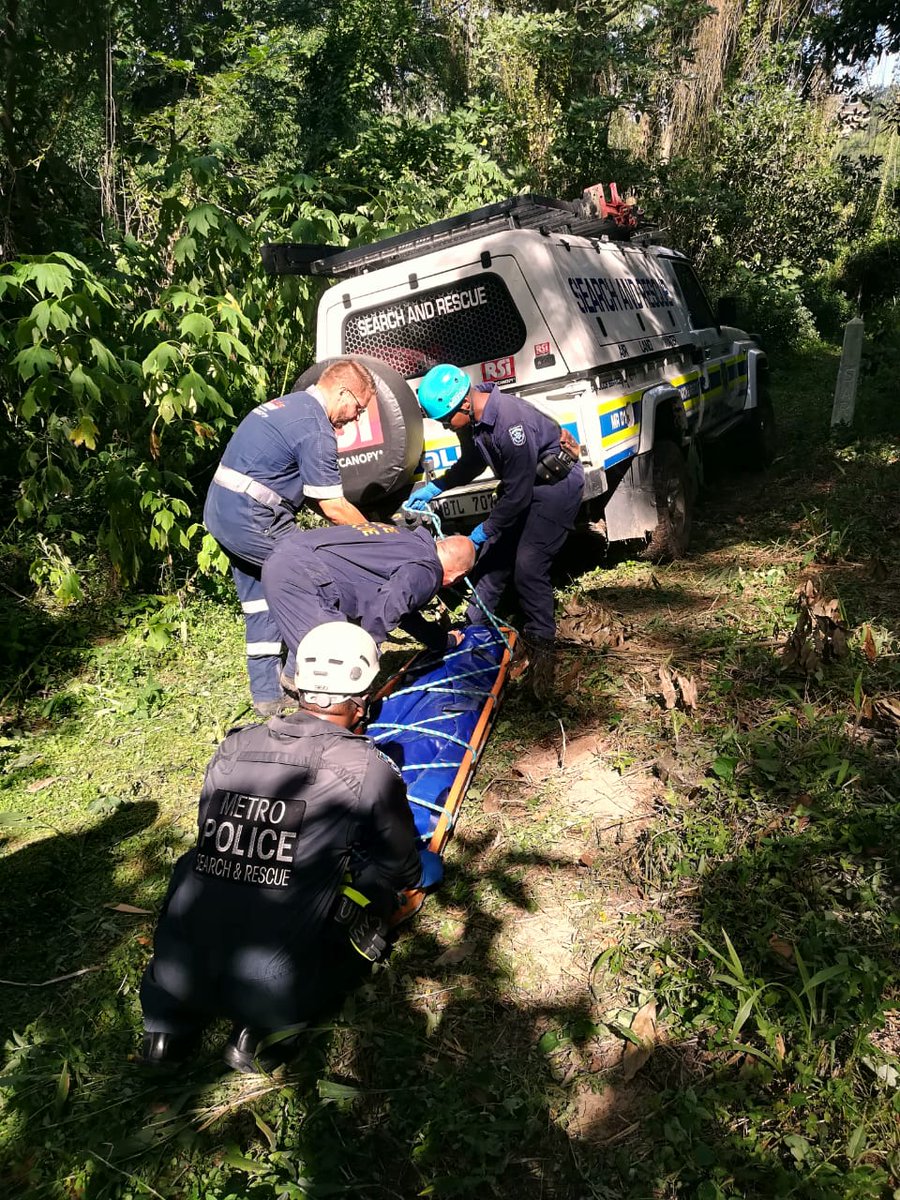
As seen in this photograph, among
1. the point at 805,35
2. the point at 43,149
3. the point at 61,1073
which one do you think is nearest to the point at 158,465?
the point at 43,149

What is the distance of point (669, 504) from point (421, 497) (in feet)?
6.11

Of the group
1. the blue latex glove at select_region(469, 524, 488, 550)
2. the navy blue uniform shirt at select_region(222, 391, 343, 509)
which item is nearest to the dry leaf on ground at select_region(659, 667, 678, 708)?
the blue latex glove at select_region(469, 524, 488, 550)

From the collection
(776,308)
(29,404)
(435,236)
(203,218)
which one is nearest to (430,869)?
(29,404)

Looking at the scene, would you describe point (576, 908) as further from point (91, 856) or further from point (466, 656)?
point (91, 856)

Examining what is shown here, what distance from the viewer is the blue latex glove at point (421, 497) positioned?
4.65 metres

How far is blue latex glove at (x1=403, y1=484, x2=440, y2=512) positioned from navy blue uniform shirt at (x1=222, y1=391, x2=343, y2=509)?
2.38ft

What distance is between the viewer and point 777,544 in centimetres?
557

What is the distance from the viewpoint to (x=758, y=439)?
310 inches

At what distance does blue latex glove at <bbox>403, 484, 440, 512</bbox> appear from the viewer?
4648 mm

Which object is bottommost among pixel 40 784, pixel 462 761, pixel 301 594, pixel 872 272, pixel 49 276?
pixel 40 784

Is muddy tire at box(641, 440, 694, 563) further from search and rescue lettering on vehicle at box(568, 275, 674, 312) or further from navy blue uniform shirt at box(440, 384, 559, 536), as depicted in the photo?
navy blue uniform shirt at box(440, 384, 559, 536)

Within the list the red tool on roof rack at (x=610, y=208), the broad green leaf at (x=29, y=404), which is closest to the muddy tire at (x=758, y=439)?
the red tool on roof rack at (x=610, y=208)

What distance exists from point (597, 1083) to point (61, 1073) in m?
1.63

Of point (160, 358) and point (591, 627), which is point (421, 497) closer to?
point (591, 627)
